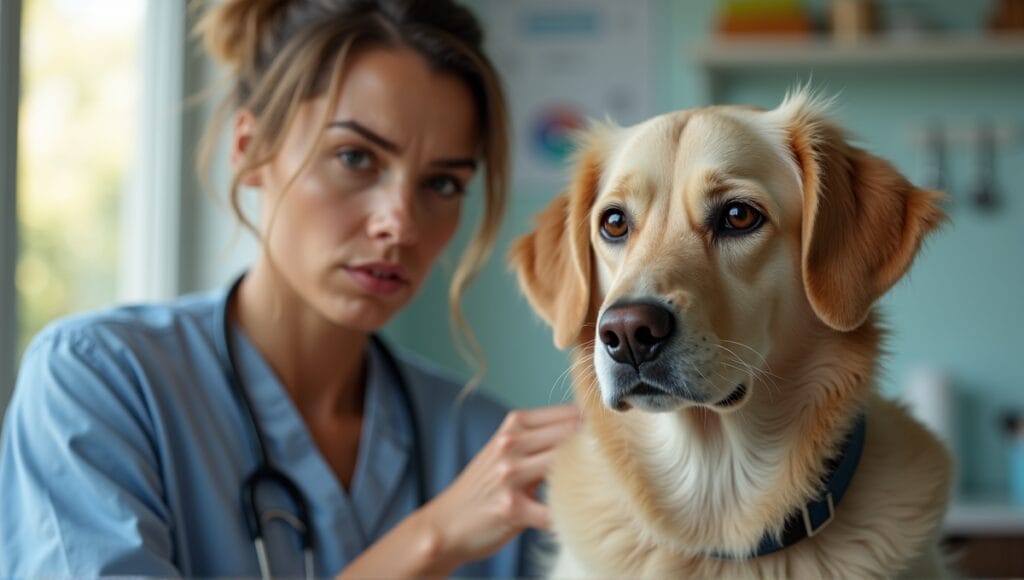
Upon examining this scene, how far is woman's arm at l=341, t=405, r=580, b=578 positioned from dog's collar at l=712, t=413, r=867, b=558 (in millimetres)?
309

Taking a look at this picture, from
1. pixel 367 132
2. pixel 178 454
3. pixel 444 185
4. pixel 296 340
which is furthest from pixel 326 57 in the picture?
pixel 178 454

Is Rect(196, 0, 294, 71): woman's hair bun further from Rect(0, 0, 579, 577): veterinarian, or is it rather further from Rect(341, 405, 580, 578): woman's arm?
Rect(341, 405, 580, 578): woman's arm

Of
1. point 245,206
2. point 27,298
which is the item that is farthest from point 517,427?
A: point 245,206

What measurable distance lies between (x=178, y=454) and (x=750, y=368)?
817 millimetres

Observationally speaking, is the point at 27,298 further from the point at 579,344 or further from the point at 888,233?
the point at 888,233

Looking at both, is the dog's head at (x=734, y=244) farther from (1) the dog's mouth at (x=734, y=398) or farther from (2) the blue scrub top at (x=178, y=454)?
(2) the blue scrub top at (x=178, y=454)

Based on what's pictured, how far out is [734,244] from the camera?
1156mm

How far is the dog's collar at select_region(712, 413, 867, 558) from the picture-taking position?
1.09 meters

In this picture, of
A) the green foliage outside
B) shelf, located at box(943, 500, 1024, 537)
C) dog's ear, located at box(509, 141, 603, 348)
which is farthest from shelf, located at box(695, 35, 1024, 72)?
dog's ear, located at box(509, 141, 603, 348)

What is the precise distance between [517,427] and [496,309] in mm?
2447

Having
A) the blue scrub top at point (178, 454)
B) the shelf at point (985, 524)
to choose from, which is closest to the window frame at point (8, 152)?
the blue scrub top at point (178, 454)

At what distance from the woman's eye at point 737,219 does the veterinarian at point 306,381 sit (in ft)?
1.18

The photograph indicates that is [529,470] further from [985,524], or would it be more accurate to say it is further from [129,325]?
[985,524]

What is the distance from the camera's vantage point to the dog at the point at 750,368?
3.52 ft
